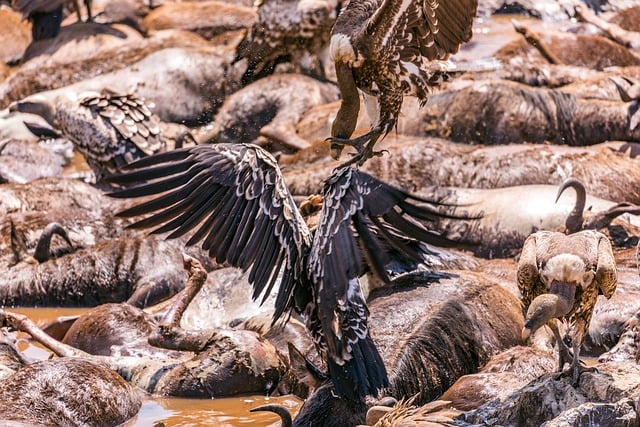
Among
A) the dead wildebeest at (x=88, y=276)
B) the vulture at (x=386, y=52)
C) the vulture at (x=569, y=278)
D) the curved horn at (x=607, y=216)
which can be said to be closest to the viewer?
the vulture at (x=569, y=278)

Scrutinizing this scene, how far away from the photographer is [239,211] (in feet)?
21.0

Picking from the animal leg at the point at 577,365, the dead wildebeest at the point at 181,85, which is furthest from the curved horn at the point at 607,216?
the dead wildebeest at the point at 181,85

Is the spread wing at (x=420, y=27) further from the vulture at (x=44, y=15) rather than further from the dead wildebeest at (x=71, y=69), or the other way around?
the vulture at (x=44, y=15)

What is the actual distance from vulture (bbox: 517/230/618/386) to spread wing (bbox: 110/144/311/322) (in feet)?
3.58

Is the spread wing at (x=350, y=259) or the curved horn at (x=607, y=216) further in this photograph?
the curved horn at (x=607, y=216)

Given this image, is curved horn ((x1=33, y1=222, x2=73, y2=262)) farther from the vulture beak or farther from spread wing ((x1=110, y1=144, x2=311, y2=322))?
the vulture beak

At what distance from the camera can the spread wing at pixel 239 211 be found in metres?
6.32

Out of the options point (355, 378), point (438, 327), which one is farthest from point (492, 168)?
point (355, 378)

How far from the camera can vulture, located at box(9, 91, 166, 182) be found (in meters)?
11.8

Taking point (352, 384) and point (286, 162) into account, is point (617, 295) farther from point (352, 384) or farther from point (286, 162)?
point (286, 162)

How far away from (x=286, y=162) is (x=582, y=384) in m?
6.50

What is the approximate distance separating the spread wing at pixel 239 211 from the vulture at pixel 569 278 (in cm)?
109

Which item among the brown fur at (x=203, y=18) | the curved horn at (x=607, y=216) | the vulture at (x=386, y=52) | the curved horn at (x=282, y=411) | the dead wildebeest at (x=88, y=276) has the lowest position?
the brown fur at (x=203, y=18)

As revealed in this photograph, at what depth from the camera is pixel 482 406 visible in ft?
19.8
